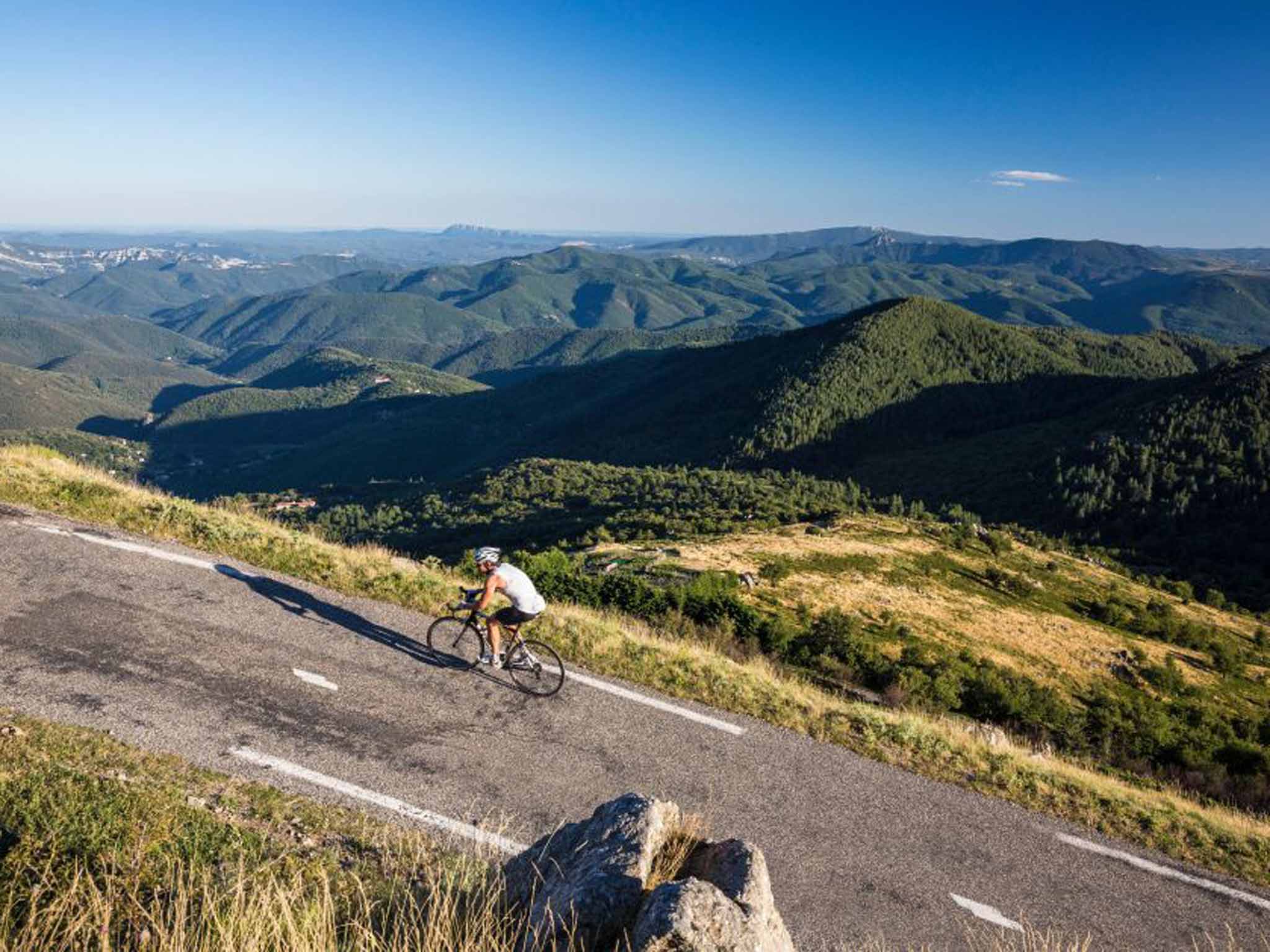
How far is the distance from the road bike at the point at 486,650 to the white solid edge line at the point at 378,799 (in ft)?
10.5

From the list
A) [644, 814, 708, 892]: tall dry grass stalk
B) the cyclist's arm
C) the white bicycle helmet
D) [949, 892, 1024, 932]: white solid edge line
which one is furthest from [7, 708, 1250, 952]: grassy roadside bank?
the white bicycle helmet

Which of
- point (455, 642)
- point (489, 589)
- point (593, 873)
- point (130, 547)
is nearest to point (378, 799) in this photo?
point (455, 642)

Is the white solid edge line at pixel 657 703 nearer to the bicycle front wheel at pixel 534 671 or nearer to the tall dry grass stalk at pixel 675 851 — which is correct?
the bicycle front wheel at pixel 534 671

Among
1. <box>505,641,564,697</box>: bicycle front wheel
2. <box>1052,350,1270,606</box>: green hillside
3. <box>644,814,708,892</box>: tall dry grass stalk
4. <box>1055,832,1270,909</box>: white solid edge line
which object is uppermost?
<box>644,814,708,892</box>: tall dry grass stalk

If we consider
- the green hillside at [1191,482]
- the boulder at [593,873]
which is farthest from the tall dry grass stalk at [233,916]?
the green hillside at [1191,482]

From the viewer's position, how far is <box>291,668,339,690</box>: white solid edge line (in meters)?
10.1

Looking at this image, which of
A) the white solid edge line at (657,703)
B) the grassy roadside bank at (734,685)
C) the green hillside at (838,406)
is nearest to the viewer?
the grassy roadside bank at (734,685)

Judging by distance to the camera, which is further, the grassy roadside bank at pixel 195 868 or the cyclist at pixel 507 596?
the cyclist at pixel 507 596

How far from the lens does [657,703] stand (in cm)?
1099

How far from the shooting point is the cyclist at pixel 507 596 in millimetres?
11492

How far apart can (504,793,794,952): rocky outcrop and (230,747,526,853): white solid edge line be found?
2078mm

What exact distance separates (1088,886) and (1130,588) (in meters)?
58.6

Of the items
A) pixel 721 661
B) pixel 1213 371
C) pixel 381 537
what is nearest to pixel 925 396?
pixel 1213 371

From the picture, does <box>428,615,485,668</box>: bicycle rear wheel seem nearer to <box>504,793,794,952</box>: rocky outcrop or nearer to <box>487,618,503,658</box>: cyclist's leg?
<box>487,618,503,658</box>: cyclist's leg
